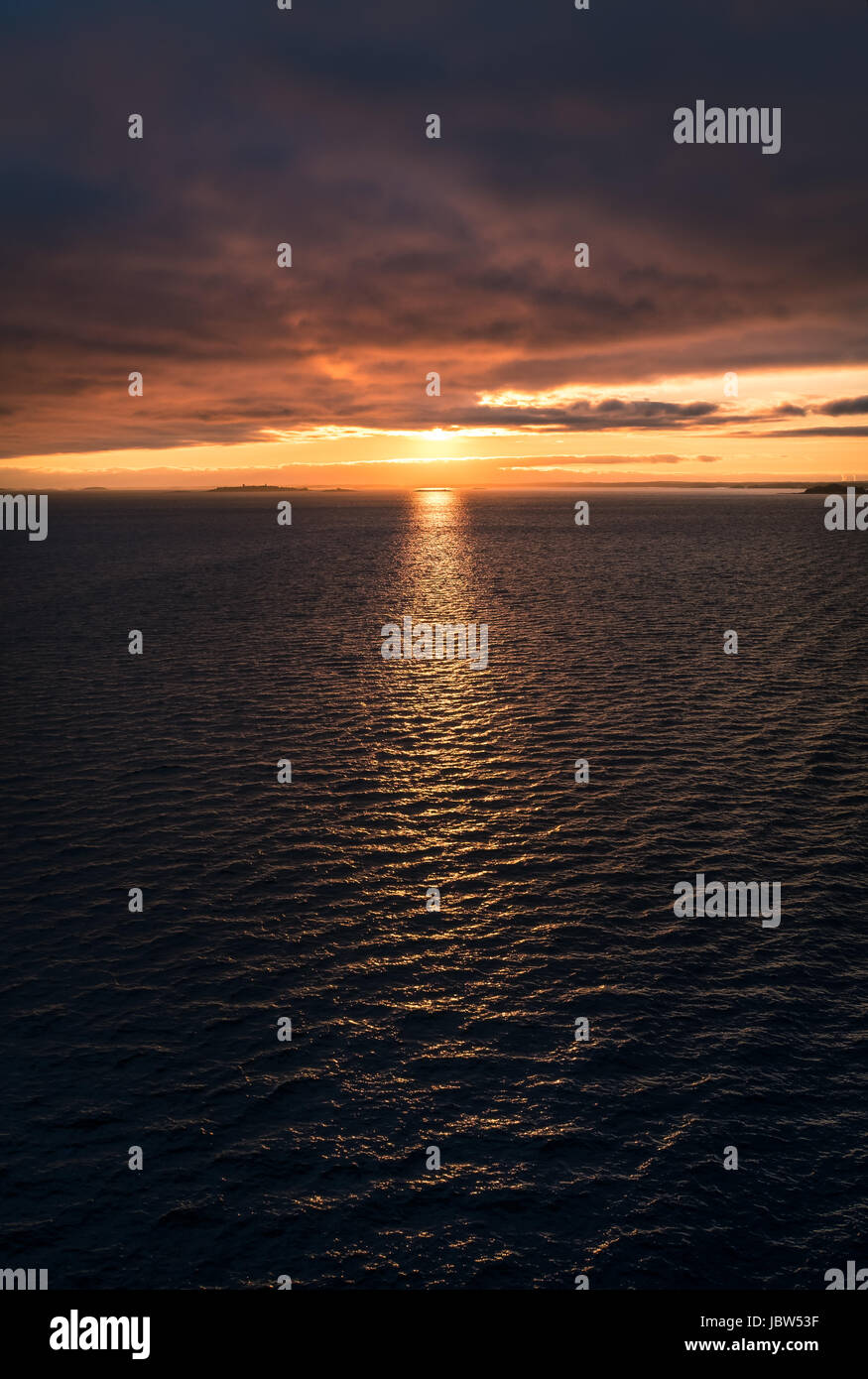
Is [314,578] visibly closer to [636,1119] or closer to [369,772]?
[369,772]

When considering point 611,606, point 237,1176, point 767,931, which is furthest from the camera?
point 611,606

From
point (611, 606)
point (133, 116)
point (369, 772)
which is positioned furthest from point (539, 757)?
point (611, 606)

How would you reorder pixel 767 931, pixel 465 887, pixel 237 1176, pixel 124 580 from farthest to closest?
pixel 124 580 → pixel 465 887 → pixel 767 931 → pixel 237 1176

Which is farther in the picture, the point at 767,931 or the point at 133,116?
the point at 133,116

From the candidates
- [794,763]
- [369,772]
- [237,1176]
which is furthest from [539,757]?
[237,1176]
